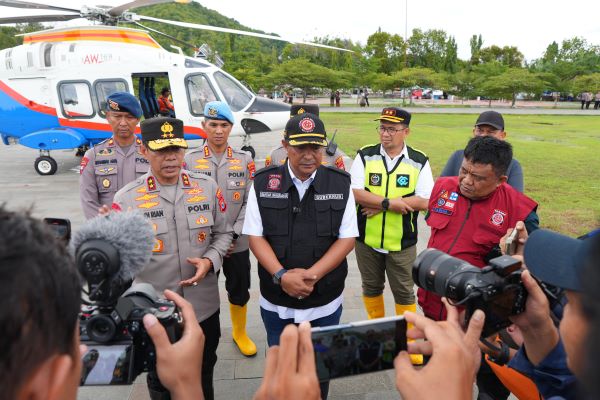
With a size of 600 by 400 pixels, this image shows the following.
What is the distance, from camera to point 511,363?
1.61 meters

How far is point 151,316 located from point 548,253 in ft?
3.66

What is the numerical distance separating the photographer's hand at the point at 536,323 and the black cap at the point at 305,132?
4.99 ft

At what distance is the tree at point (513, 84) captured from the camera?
116 ft

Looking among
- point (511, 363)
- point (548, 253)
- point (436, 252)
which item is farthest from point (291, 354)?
point (511, 363)

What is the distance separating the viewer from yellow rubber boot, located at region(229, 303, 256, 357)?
332 centimetres

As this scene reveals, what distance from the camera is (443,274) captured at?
1.55 meters

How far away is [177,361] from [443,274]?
1.00 m

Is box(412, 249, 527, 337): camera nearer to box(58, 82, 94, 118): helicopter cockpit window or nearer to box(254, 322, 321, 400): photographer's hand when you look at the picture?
box(254, 322, 321, 400): photographer's hand

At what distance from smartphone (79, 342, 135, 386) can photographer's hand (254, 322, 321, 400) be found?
15.6 inches

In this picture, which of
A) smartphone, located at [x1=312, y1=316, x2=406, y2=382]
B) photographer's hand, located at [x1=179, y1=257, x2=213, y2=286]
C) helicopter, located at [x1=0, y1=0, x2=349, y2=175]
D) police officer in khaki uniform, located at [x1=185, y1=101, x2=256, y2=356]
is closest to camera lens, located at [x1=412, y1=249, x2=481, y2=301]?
smartphone, located at [x1=312, y1=316, x2=406, y2=382]

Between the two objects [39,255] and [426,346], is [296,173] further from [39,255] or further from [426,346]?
[39,255]

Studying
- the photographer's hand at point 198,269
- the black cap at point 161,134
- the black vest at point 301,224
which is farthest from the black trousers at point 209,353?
the black cap at point 161,134

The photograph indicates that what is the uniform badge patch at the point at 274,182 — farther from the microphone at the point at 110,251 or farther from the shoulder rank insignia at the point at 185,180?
the microphone at the point at 110,251

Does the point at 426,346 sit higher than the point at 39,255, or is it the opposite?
the point at 39,255
